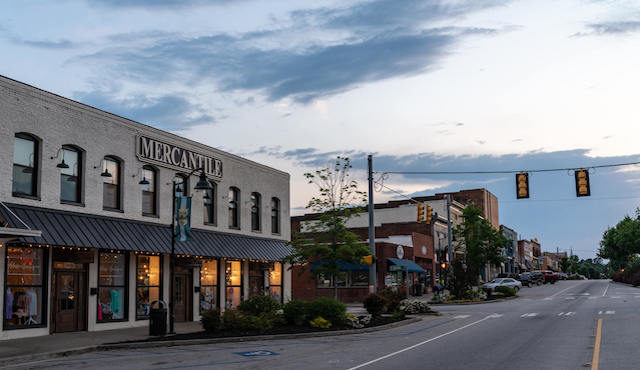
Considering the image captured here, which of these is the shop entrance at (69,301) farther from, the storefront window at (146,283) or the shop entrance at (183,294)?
the shop entrance at (183,294)

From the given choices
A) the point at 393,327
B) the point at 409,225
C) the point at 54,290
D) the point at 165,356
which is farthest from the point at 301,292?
the point at 165,356

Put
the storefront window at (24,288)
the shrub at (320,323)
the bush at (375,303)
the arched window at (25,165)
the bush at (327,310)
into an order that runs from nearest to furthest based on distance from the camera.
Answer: the storefront window at (24,288) → the arched window at (25,165) → the shrub at (320,323) → the bush at (327,310) → the bush at (375,303)

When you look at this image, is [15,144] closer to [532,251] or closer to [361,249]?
[361,249]

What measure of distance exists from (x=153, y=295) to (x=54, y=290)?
528 centimetres

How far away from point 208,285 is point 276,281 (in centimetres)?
660

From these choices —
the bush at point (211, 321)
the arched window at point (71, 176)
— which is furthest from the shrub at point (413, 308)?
the arched window at point (71, 176)

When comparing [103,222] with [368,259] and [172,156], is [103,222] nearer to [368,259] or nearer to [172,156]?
[172,156]

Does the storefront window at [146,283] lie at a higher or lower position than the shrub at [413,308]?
higher

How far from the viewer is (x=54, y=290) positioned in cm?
2177

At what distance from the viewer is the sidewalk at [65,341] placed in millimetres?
17047

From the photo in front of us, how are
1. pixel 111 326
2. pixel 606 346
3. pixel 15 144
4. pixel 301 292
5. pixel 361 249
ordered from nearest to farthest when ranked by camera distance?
pixel 606 346 → pixel 15 144 → pixel 111 326 → pixel 361 249 → pixel 301 292

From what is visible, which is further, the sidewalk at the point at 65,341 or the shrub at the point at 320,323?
the shrub at the point at 320,323

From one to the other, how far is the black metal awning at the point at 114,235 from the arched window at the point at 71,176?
81 cm

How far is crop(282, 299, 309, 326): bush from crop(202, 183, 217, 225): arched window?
787cm
